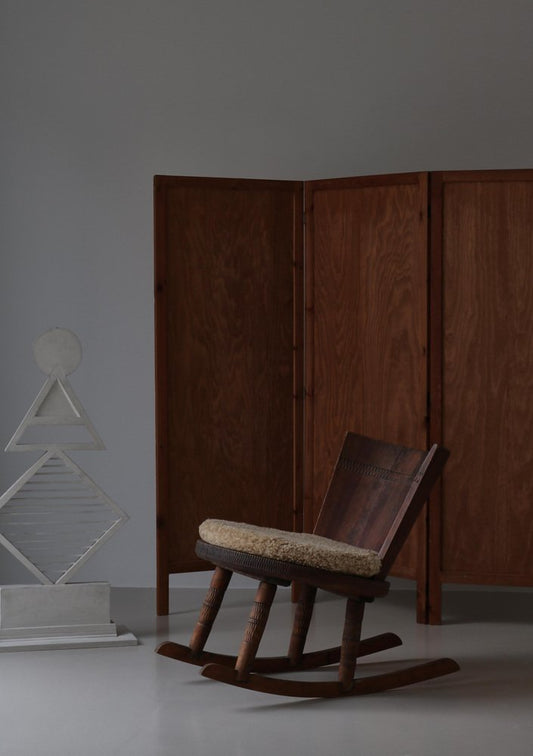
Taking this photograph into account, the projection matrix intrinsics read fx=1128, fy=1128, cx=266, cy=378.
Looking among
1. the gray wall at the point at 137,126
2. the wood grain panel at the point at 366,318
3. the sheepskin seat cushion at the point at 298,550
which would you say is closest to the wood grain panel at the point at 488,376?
the wood grain panel at the point at 366,318

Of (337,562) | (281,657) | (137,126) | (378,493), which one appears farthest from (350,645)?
(137,126)

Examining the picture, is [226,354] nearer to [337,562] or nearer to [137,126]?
[137,126]

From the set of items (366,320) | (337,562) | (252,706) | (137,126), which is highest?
(137,126)

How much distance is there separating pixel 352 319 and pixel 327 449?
1.61 ft

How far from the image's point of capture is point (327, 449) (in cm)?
414

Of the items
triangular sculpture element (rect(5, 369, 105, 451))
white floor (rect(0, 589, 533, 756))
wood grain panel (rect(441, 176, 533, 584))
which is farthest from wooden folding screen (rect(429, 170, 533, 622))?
triangular sculpture element (rect(5, 369, 105, 451))

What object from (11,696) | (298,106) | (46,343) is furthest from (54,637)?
(298,106)

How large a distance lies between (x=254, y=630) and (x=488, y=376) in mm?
1420

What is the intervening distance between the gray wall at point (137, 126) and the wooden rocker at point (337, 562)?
4.93ft

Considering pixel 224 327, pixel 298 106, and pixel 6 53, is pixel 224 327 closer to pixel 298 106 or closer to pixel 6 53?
pixel 298 106

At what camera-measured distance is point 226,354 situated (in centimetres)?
411

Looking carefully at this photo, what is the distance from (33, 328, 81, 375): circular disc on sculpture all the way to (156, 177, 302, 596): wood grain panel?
1.45 feet

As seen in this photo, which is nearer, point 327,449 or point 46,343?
point 46,343

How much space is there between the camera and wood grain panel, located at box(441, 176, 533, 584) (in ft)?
12.5
